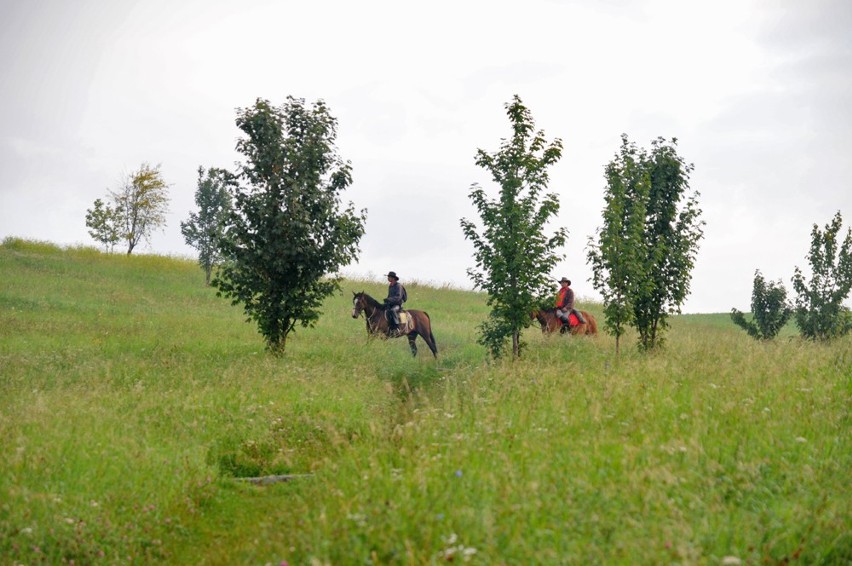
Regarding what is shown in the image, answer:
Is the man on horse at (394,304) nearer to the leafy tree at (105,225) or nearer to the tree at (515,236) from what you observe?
the tree at (515,236)

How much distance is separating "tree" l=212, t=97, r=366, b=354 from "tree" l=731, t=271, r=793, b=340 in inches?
707

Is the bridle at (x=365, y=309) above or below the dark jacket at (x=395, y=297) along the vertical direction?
below

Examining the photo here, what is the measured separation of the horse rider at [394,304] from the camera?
25578mm

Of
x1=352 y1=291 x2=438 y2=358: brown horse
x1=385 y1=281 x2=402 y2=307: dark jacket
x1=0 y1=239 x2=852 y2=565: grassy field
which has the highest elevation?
x1=385 y1=281 x2=402 y2=307: dark jacket

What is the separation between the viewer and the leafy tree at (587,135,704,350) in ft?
68.0

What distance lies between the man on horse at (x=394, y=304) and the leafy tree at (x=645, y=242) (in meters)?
7.32

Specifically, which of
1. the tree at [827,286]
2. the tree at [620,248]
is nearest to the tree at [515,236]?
the tree at [620,248]

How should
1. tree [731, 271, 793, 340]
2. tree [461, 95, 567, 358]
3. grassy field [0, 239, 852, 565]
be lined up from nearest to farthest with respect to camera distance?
grassy field [0, 239, 852, 565], tree [461, 95, 567, 358], tree [731, 271, 793, 340]

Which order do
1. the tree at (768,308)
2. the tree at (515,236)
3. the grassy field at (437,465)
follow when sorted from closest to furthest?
1. the grassy field at (437,465)
2. the tree at (515,236)
3. the tree at (768,308)

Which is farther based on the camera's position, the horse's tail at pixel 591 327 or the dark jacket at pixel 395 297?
the horse's tail at pixel 591 327

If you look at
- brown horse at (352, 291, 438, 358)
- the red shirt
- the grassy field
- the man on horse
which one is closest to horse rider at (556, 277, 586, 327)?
the red shirt

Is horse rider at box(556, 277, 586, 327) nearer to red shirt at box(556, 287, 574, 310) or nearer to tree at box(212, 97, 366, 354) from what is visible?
red shirt at box(556, 287, 574, 310)

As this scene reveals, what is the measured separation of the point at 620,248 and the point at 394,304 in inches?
334

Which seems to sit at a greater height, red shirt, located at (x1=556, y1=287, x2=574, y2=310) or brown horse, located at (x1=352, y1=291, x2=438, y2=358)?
red shirt, located at (x1=556, y1=287, x2=574, y2=310)
